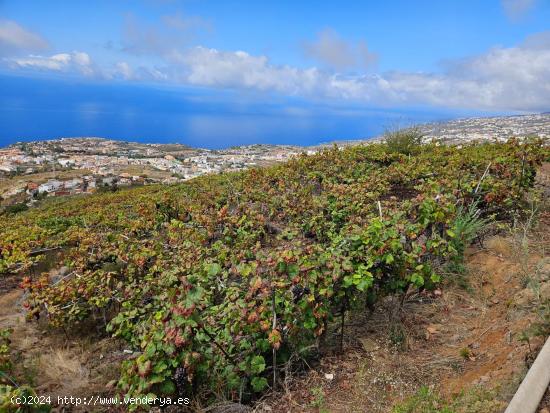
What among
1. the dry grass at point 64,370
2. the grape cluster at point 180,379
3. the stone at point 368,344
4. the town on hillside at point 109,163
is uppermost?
the grape cluster at point 180,379

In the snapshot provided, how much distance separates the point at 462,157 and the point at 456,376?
506cm

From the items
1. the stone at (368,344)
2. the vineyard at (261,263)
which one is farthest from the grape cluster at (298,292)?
the stone at (368,344)

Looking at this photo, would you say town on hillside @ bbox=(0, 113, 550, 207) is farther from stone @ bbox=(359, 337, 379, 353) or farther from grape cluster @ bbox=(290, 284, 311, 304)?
grape cluster @ bbox=(290, 284, 311, 304)

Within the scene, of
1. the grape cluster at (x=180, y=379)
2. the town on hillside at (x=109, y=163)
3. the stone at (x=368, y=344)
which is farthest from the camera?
the town on hillside at (x=109, y=163)

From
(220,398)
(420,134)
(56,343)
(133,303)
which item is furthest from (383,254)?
(420,134)

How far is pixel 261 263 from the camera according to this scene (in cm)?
313

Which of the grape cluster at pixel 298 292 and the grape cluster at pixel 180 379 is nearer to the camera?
the grape cluster at pixel 180 379

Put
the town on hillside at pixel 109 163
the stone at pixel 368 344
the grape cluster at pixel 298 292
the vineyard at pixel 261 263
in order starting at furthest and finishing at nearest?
the town on hillside at pixel 109 163 → the stone at pixel 368 344 → the grape cluster at pixel 298 292 → the vineyard at pixel 261 263

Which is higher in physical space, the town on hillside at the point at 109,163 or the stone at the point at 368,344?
the stone at the point at 368,344

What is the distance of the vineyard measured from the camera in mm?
2871

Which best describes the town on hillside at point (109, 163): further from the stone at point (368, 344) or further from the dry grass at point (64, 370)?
the stone at point (368, 344)

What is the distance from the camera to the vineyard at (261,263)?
2.87m

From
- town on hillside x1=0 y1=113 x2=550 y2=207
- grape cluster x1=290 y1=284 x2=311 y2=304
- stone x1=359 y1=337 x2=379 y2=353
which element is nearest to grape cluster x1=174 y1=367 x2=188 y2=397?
grape cluster x1=290 y1=284 x2=311 y2=304

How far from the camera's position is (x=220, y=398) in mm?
2871
